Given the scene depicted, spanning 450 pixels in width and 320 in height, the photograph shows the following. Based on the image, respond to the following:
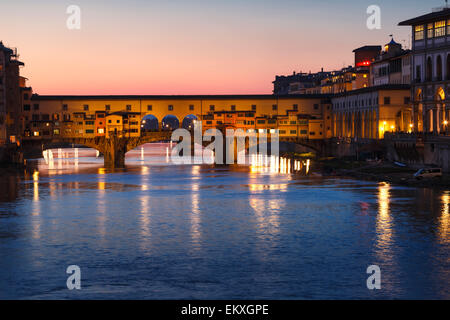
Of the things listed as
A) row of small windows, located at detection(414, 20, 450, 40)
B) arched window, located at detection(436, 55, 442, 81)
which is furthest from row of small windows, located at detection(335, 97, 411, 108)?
row of small windows, located at detection(414, 20, 450, 40)

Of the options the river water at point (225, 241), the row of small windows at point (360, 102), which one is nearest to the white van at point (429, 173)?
the river water at point (225, 241)

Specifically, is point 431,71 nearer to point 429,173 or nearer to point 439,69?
point 439,69

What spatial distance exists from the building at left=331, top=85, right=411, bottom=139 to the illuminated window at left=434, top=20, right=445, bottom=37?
47.3 ft

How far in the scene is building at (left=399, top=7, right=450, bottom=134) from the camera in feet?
299

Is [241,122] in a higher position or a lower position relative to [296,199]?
higher

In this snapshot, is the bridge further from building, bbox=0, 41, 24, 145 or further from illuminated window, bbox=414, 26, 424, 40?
illuminated window, bbox=414, 26, 424, 40

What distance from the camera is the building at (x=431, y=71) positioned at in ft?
299

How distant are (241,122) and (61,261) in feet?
308

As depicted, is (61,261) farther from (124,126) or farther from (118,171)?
(124,126)

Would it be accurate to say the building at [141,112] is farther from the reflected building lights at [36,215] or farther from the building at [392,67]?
the reflected building lights at [36,215]

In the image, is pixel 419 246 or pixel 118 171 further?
pixel 118 171

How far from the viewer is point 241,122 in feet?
427
